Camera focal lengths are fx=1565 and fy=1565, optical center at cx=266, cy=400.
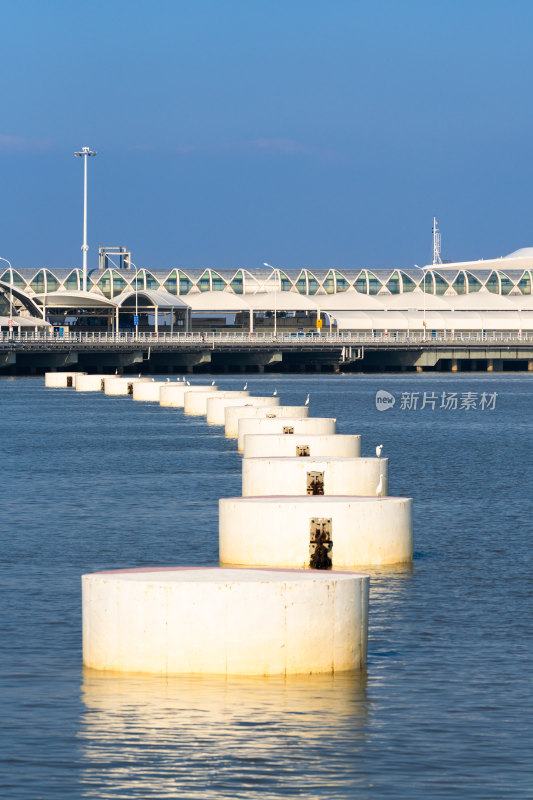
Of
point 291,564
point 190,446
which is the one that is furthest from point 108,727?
point 190,446

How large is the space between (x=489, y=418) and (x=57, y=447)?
39.1m

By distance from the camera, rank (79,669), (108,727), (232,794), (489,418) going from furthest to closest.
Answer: (489,418), (79,669), (108,727), (232,794)

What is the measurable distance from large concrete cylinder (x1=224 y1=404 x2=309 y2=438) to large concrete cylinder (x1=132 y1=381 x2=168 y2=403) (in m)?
41.2

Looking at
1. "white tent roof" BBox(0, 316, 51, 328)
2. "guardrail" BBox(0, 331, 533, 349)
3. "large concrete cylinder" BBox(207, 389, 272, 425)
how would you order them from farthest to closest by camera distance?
1. "white tent roof" BBox(0, 316, 51, 328)
2. "guardrail" BBox(0, 331, 533, 349)
3. "large concrete cylinder" BBox(207, 389, 272, 425)

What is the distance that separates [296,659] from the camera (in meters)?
20.0

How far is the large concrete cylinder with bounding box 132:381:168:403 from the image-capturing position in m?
118

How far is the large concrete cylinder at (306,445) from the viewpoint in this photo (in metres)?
47.5

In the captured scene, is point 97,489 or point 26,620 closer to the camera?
point 26,620

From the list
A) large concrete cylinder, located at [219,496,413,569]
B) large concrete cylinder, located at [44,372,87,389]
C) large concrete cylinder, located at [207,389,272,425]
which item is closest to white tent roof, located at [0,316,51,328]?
large concrete cylinder, located at [44,372,87,389]

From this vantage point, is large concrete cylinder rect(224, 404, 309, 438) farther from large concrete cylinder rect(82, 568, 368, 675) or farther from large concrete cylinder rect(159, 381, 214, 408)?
large concrete cylinder rect(82, 568, 368, 675)

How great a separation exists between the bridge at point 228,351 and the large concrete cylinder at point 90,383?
1049 inches

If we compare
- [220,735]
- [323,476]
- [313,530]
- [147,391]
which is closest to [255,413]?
[323,476]

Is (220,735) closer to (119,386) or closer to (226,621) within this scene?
(226,621)

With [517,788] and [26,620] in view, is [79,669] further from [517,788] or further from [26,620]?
[517,788]
